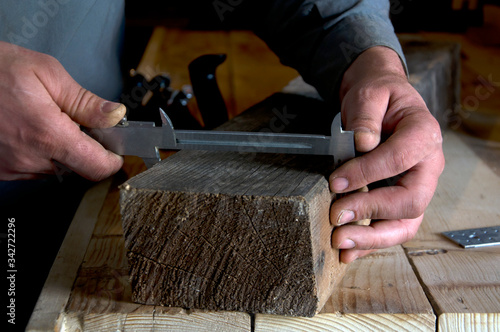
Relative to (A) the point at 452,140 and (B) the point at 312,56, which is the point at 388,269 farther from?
(A) the point at 452,140

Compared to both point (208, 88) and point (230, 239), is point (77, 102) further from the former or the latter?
point (208, 88)

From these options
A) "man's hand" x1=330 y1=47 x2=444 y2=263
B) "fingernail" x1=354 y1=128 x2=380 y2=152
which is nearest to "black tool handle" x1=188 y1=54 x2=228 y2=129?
"man's hand" x1=330 y1=47 x2=444 y2=263

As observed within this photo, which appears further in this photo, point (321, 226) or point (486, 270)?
point (486, 270)

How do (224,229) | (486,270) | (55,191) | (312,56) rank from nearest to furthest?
1. (224,229)
2. (486,270)
3. (312,56)
4. (55,191)

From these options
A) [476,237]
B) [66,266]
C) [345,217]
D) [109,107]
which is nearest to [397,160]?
A: [345,217]

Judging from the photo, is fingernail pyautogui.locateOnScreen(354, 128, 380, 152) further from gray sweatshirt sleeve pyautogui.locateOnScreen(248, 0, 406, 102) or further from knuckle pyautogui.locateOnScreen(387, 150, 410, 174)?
gray sweatshirt sleeve pyautogui.locateOnScreen(248, 0, 406, 102)

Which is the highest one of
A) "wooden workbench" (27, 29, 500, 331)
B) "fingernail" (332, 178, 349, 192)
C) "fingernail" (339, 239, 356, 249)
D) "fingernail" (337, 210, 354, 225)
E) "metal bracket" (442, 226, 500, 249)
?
"fingernail" (332, 178, 349, 192)

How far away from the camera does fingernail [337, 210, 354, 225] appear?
0.85 metres

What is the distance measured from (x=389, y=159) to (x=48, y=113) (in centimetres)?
58

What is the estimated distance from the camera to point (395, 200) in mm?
871

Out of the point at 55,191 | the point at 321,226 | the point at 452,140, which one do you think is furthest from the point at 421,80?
the point at 55,191

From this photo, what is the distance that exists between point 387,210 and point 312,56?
56cm

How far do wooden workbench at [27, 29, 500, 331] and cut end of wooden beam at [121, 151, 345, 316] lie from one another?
0.09ft

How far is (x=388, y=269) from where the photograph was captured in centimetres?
94
